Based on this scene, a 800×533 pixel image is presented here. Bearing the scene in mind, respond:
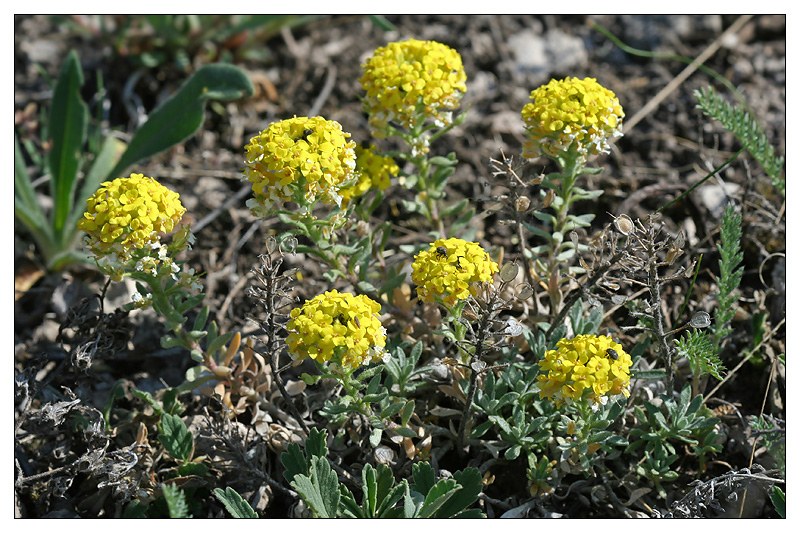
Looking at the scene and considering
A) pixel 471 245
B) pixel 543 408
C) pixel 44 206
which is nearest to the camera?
pixel 471 245

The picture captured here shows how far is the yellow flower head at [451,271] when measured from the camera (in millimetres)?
3117

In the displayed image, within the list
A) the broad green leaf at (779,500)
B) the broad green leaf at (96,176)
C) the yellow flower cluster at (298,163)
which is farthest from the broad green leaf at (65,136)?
the broad green leaf at (779,500)

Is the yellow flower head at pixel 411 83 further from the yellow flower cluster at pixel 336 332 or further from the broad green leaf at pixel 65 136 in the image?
the broad green leaf at pixel 65 136

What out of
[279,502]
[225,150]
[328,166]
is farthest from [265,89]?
[279,502]

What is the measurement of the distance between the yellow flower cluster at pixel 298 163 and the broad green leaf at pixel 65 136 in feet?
7.56

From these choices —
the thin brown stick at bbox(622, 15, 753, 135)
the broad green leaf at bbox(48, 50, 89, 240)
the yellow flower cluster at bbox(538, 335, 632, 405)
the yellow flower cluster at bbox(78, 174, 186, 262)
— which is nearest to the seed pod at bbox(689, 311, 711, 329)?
the yellow flower cluster at bbox(538, 335, 632, 405)

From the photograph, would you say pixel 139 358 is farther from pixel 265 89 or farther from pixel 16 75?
pixel 16 75

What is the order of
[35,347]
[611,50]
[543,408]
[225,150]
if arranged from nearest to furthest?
[543,408] → [35,347] → [225,150] → [611,50]

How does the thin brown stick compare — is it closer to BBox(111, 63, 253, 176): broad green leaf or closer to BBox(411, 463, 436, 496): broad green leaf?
BBox(111, 63, 253, 176): broad green leaf

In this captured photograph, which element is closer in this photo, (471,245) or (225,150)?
(471,245)

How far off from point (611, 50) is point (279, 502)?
4945 mm

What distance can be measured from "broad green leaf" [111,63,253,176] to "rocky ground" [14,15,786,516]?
675 millimetres

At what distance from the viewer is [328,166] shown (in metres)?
3.24

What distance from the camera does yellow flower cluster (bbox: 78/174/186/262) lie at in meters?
3.20
